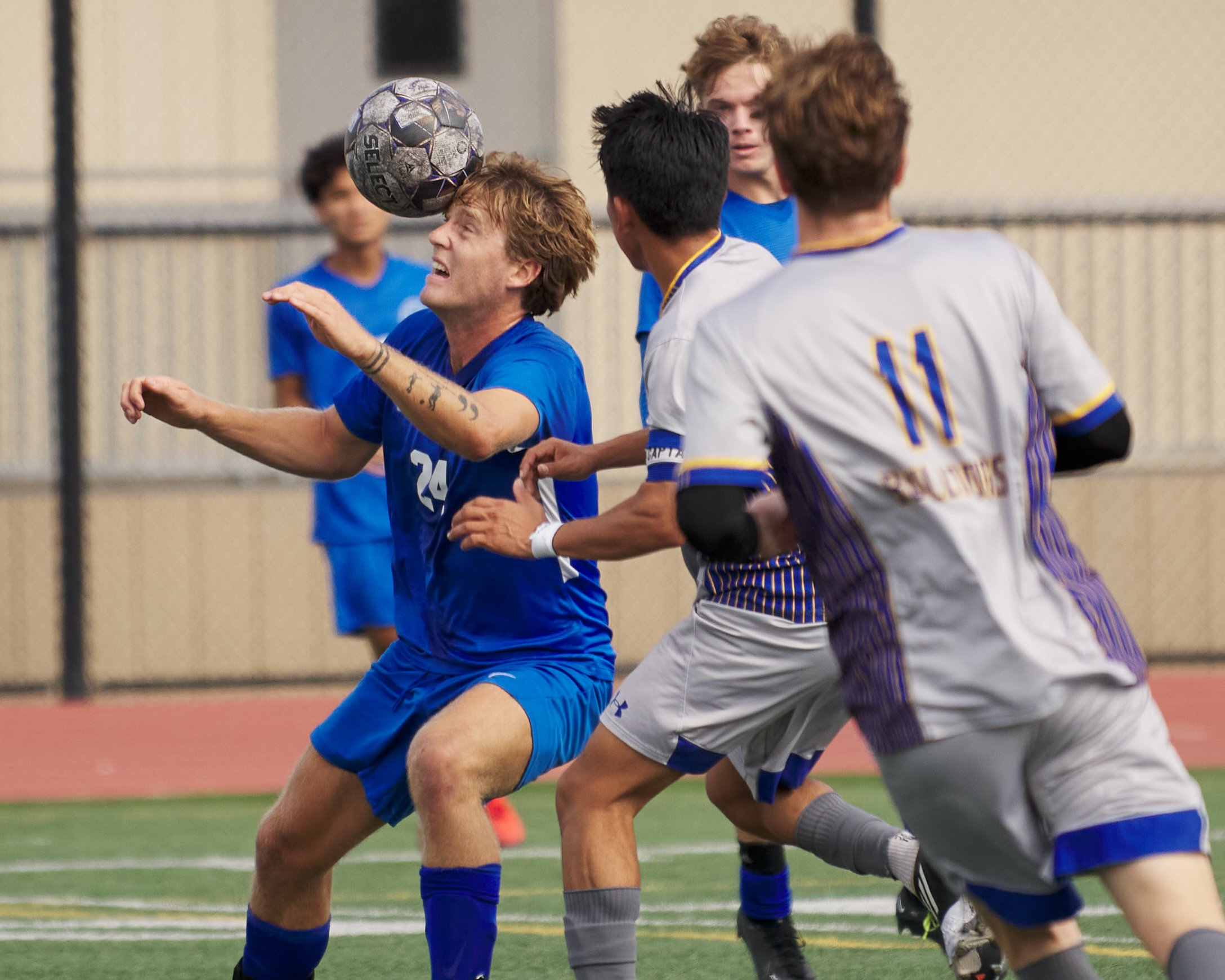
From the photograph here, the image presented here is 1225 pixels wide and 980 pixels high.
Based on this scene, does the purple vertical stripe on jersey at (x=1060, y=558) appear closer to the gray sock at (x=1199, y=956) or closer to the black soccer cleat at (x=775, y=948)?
the gray sock at (x=1199, y=956)

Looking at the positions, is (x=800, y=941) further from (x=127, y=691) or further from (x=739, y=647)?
(x=127, y=691)

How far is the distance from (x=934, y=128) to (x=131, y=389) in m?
8.03

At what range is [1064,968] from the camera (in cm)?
261

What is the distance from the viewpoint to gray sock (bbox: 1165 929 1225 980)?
2268mm

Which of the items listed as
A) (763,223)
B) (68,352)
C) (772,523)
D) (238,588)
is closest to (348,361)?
(763,223)

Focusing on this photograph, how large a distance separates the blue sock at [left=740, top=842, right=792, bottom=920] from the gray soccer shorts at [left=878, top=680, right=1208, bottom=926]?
172cm

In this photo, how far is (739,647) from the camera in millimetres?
3588

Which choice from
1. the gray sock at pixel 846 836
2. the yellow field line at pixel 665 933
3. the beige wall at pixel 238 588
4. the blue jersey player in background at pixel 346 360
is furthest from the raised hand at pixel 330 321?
the beige wall at pixel 238 588

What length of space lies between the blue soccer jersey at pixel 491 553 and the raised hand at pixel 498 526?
0.86 ft

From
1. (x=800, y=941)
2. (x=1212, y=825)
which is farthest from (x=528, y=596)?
(x=1212, y=825)

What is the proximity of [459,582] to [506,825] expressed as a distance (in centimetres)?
270

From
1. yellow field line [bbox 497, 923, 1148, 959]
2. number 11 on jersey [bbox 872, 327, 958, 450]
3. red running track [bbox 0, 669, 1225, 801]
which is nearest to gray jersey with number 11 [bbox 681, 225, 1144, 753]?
number 11 on jersey [bbox 872, 327, 958, 450]

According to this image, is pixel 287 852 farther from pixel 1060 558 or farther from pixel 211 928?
pixel 1060 558

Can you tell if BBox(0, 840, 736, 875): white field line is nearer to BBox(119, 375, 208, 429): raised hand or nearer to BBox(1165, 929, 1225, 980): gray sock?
BBox(119, 375, 208, 429): raised hand
